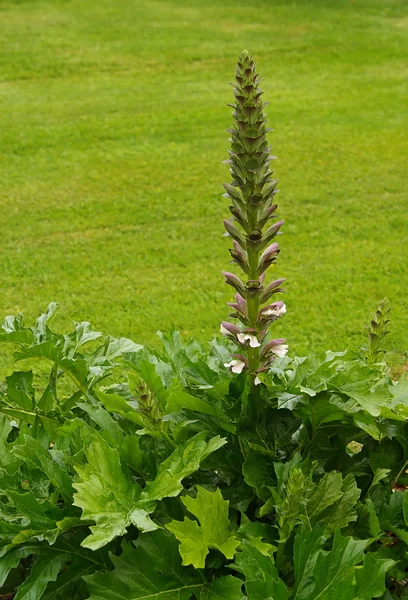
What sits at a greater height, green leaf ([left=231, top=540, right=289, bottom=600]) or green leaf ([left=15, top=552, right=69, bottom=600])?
green leaf ([left=231, top=540, right=289, bottom=600])

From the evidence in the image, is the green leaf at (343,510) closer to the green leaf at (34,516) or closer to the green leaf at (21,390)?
the green leaf at (34,516)

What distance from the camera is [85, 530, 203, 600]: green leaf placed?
196cm

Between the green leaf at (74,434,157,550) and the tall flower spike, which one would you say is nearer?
the green leaf at (74,434,157,550)

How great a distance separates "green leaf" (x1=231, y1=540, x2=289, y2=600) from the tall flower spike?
0.51 metres

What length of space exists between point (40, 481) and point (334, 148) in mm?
6856

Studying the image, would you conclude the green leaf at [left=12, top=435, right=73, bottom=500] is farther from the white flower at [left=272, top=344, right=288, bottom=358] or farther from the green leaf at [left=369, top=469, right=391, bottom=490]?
the green leaf at [left=369, top=469, right=391, bottom=490]

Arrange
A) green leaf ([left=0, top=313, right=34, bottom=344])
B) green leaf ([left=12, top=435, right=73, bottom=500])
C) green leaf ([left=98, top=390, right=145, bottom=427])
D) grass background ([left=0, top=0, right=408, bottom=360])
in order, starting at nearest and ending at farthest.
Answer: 1. green leaf ([left=12, top=435, right=73, bottom=500])
2. green leaf ([left=98, top=390, right=145, bottom=427])
3. green leaf ([left=0, top=313, right=34, bottom=344])
4. grass background ([left=0, top=0, right=408, bottom=360])

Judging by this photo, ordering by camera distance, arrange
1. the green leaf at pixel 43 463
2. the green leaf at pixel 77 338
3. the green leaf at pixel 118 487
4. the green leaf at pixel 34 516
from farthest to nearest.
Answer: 1. the green leaf at pixel 77 338
2. the green leaf at pixel 43 463
3. the green leaf at pixel 34 516
4. the green leaf at pixel 118 487

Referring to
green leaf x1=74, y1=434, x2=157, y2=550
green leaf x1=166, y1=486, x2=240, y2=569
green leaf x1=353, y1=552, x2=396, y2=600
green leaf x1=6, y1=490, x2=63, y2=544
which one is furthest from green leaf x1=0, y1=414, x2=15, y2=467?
green leaf x1=353, y1=552, x2=396, y2=600

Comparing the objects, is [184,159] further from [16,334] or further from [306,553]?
[306,553]

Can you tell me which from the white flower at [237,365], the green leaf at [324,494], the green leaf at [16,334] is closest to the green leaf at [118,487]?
the white flower at [237,365]

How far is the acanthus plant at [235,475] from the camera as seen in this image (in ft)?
6.36

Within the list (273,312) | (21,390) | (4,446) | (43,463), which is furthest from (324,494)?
(21,390)

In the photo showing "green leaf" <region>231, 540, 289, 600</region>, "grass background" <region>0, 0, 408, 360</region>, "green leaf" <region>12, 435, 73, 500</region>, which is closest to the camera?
"green leaf" <region>231, 540, 289, 600</region>
